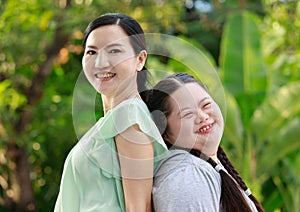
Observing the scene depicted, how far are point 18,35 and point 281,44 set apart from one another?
2917 mm

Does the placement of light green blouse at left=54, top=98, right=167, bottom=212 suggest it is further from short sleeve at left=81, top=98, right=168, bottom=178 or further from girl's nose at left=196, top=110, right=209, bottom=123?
girl's nose at left=196, top=110, right=209, bottom=123

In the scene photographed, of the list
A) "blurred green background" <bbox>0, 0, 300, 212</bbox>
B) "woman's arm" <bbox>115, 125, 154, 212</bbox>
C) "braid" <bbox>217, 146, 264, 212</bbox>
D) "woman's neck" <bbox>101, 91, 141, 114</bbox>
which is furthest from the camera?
"blurred green background" <bbox>0, 0, 300, 212</bbox>

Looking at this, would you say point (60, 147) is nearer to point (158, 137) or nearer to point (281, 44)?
point (281, 44)

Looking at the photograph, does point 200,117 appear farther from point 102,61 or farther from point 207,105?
point 102,61

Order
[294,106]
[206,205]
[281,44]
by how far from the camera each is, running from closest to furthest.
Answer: [206,205]
[294,106]
[281,44]

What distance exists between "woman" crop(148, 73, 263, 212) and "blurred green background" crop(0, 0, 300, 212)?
3.94 metres

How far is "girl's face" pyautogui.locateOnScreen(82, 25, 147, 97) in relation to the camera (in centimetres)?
156

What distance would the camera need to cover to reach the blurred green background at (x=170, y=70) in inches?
228

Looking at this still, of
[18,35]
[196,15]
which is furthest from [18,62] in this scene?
[196,15]

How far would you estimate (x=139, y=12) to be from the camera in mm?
6418

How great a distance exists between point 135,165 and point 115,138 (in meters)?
0.08

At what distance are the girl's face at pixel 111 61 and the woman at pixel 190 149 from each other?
0.10 meters

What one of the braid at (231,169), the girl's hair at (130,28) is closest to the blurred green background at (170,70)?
the braid at (231,169)

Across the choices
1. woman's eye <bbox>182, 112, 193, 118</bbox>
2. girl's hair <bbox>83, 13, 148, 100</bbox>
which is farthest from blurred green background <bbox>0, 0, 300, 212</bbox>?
woman's eye <bbox>182, 112, 193, 118</bbox>
